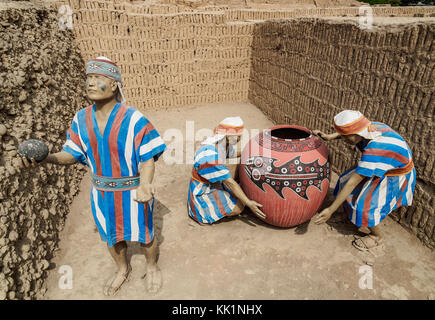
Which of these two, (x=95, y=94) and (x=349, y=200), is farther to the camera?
(x=349, y=200)

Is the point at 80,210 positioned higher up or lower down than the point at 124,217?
lower down

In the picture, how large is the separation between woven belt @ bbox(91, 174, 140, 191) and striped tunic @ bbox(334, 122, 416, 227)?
1.94 meters

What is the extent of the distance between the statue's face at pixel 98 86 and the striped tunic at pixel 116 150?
5.2 inches

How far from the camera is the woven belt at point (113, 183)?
7.10 ft

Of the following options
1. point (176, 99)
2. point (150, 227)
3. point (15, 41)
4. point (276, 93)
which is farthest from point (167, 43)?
point (150, 227)

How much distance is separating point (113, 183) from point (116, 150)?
275 mm

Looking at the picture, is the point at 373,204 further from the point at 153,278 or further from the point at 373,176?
the point at 153,278

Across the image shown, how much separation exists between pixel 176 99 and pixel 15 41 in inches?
144

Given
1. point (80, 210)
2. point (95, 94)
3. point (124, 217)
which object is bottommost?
point (80, 210)

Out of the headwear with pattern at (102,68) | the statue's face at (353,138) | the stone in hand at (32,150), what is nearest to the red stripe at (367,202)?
the statue's face at (353,138)

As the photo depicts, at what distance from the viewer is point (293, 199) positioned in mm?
2809

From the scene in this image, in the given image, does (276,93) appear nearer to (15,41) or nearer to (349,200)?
(349,200)

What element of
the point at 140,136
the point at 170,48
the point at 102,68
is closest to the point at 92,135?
the point at 140,136

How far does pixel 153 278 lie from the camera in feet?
8.52
